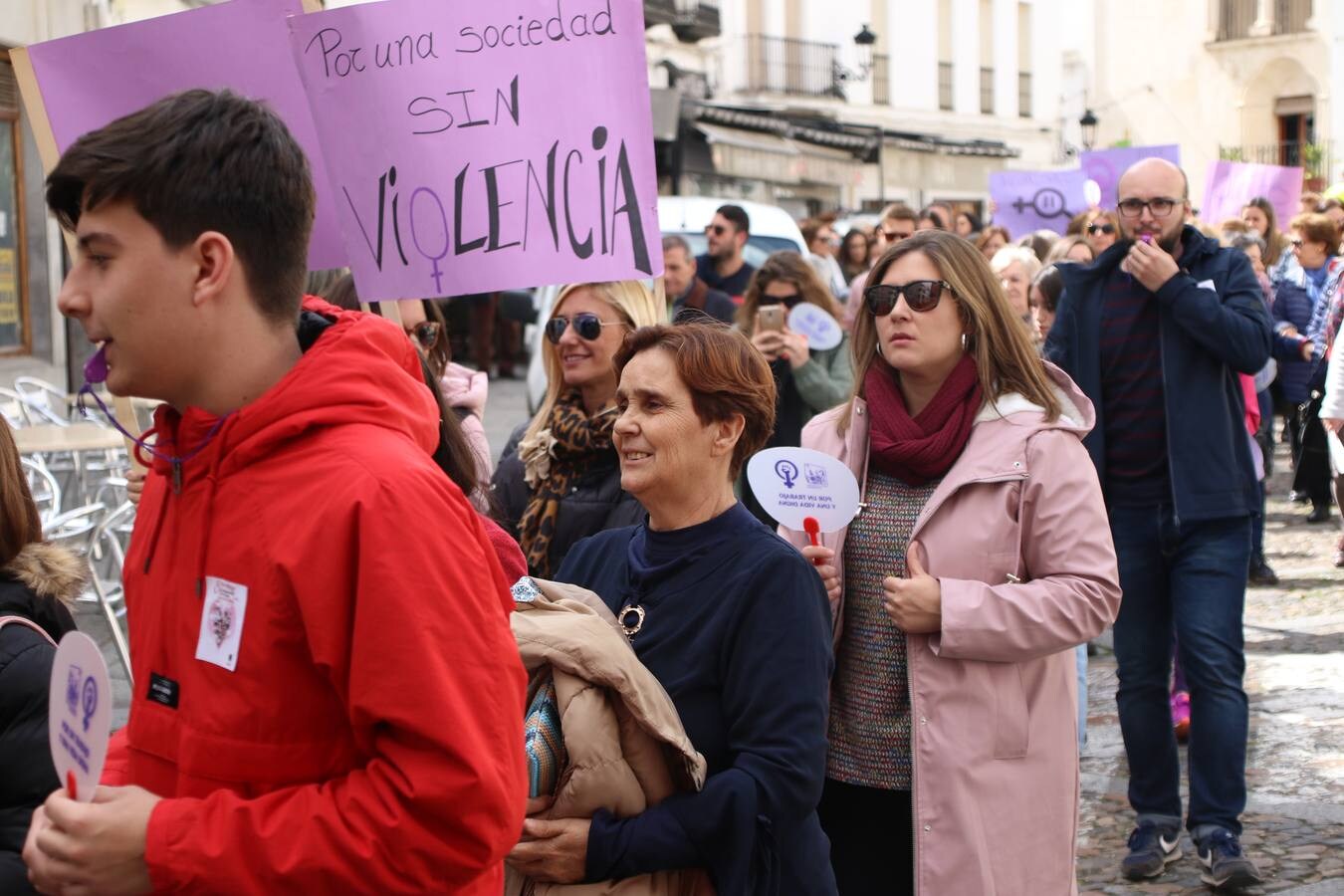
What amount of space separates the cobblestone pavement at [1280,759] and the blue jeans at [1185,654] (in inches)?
9.3

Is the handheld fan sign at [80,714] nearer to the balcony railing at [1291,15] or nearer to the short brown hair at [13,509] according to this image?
the short brown hair at [13,509]

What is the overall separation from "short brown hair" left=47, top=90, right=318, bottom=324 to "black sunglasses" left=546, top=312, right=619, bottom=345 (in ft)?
7.97

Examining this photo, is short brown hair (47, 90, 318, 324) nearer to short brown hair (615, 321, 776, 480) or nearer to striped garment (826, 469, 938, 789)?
short brown hair (615, 321, 776, 480)

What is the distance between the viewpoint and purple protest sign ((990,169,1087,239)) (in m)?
15.4

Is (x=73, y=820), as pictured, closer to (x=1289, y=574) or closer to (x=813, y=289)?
(x=813, y=289)

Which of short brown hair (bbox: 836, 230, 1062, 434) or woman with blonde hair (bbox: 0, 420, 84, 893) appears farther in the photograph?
short brown hair (bbox: 836, 230, 1062, 434)

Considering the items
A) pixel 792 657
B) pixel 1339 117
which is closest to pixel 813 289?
pixel 792 657

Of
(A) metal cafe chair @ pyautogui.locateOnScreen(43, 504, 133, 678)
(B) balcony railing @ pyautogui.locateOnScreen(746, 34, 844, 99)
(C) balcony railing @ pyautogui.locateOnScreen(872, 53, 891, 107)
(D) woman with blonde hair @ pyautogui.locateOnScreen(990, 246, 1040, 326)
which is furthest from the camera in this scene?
(C) balcony railing @ pyautogui.locateOnScreen(872, 53, 891, 107)

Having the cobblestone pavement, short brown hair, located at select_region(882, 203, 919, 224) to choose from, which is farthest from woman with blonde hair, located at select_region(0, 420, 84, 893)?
short brown hair, located at select_region(882, 203, 919, 224)

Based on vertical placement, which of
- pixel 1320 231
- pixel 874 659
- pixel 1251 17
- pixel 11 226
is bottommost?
pixel 874 659

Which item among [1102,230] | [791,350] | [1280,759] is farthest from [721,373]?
[1102,230]

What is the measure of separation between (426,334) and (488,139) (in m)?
1.23

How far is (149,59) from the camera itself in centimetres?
367

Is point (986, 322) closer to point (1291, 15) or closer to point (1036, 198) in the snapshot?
point (1036, 198)
